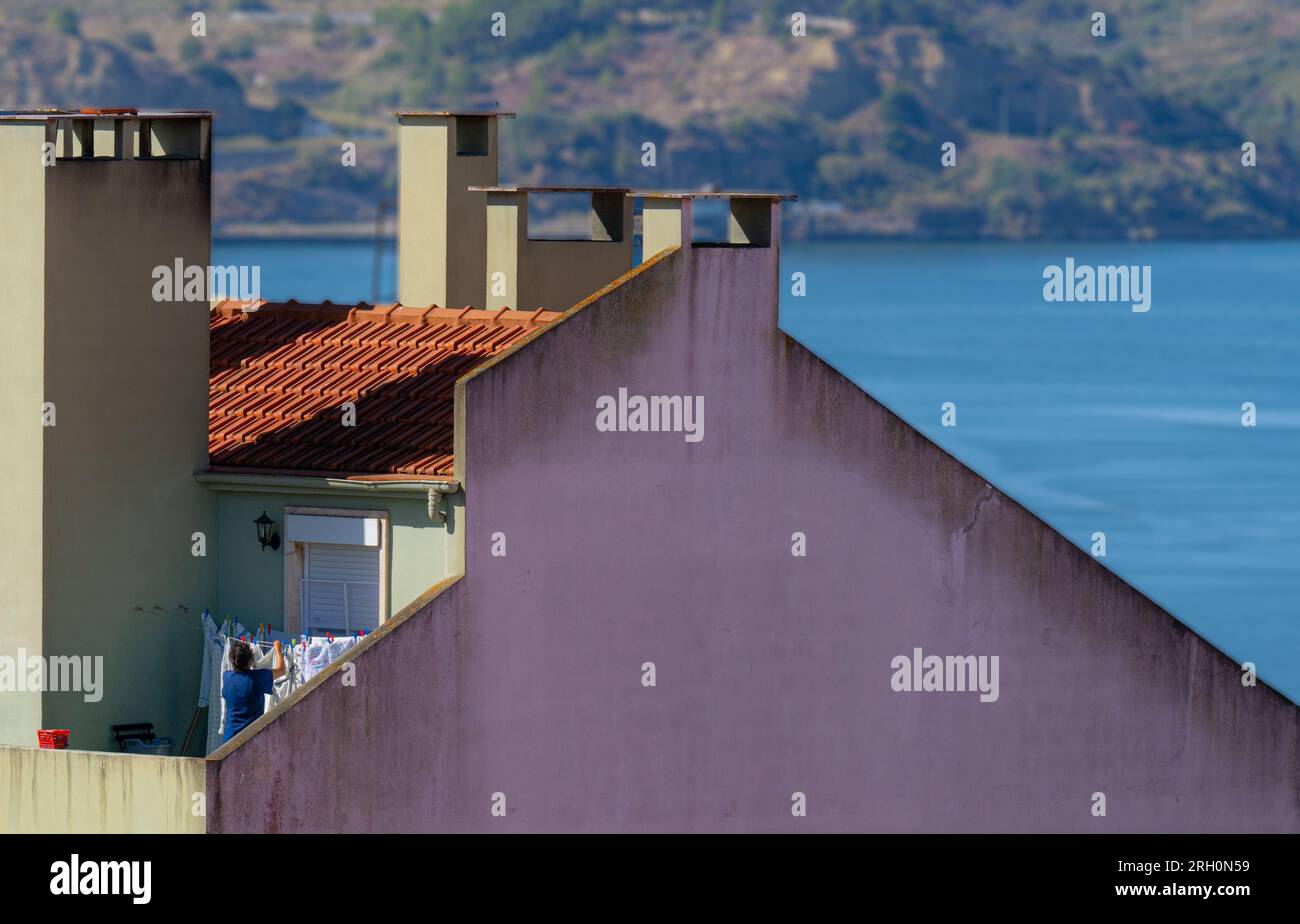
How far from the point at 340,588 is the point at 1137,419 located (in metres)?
103

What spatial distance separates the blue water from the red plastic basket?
1828 inches

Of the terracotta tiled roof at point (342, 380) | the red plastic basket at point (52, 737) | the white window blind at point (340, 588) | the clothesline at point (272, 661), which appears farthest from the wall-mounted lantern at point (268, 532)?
the red plastic basket at point (52, 737)

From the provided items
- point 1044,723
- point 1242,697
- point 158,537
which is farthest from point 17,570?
point 1242,697

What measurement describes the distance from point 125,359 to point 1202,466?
296 feet

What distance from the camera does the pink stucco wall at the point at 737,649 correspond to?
21.4 meters

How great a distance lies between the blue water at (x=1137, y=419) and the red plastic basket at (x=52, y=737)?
152ft

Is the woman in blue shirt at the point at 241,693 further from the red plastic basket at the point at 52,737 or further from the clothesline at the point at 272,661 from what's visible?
the red plastic basket at the point at 52,737

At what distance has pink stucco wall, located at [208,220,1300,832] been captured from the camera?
843 inches

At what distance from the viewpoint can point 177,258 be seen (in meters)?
23.3

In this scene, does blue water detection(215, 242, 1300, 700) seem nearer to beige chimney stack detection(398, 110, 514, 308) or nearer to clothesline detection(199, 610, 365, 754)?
beige chimney stack detection(398, 110, 514, 308)

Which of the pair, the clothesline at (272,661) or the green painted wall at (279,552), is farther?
the clothesline at (272,661)

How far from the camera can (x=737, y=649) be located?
72.4 ft

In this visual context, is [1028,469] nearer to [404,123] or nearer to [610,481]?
[404,123]
